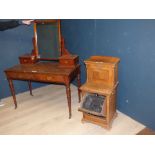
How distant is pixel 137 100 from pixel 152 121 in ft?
1.05

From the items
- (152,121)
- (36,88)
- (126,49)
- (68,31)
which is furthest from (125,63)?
(36,88)

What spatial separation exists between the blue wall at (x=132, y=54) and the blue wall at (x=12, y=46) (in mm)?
1154

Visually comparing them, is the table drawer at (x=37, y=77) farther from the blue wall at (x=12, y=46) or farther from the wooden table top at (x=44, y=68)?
the blue wall at (x=12, y=46)

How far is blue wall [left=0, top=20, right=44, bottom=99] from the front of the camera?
333 cm

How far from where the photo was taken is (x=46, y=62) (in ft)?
10.4

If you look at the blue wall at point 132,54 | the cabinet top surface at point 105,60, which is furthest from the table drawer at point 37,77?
the blue wall at point 132,54

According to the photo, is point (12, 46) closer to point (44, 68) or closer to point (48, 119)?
point (44, 68)

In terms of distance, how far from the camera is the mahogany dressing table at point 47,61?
8.87 feet

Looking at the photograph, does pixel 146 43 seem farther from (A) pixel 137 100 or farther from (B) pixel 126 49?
(A) pixel 137 100

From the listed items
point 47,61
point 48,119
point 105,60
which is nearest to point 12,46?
point 47,61

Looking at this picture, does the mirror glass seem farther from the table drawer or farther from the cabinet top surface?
the cabinet top surface

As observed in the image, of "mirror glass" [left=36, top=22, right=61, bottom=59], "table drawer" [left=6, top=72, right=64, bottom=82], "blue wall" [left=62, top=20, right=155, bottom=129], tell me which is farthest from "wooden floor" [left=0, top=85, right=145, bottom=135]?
"mirror glass" [left=36, top=22, right=61, bottom=59]

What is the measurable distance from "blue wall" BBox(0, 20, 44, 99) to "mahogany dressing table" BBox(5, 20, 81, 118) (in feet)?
1.59

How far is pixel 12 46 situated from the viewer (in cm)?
343
